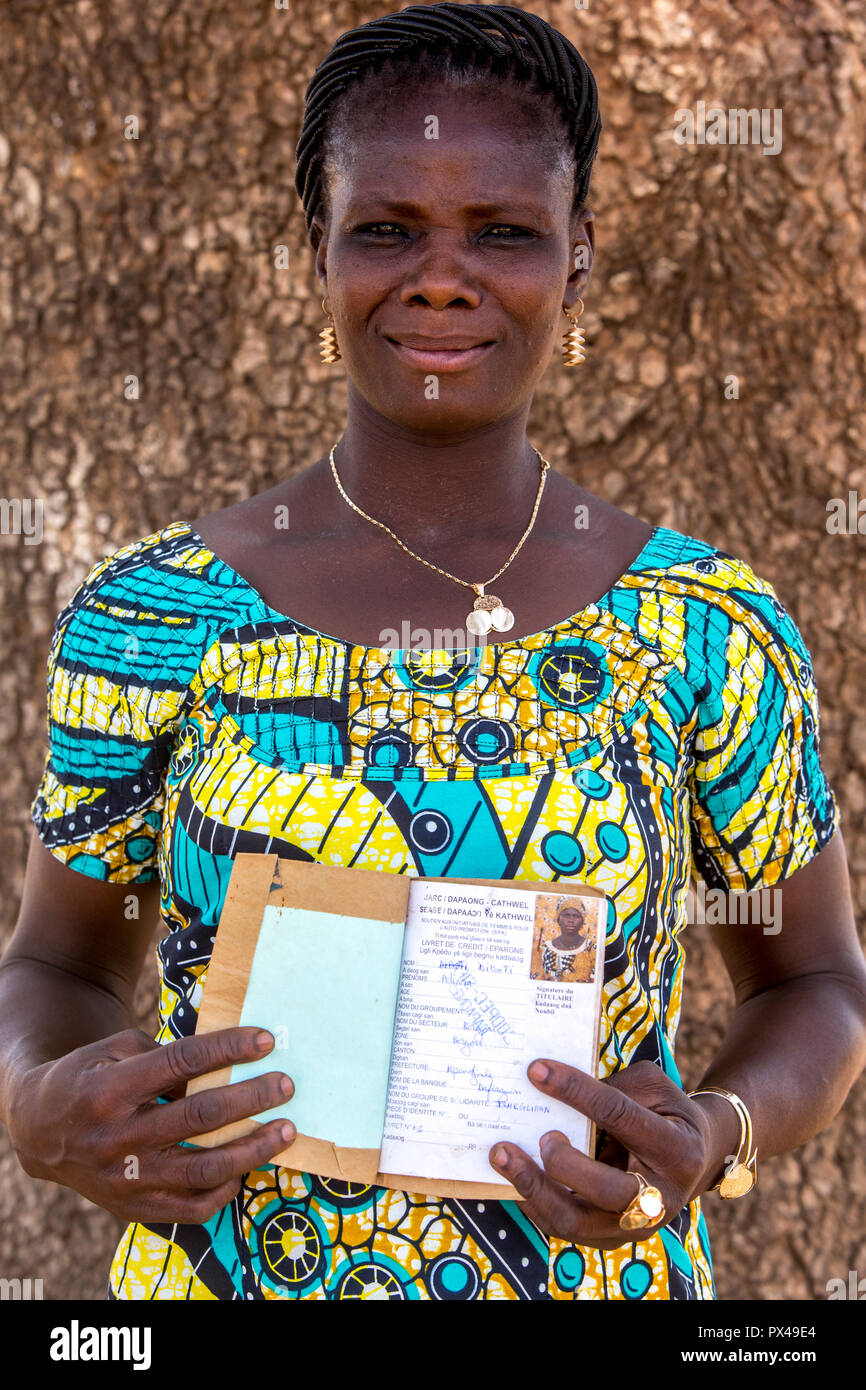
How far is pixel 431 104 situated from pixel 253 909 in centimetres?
113

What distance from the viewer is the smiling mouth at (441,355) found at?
186cm

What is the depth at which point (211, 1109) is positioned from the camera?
1.59 metres

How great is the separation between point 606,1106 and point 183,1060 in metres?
0.51

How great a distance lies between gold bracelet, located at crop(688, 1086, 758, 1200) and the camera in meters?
1.85

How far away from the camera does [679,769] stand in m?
1.91

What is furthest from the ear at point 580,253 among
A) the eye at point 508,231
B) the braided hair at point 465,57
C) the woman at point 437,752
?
the eye at point 508,231

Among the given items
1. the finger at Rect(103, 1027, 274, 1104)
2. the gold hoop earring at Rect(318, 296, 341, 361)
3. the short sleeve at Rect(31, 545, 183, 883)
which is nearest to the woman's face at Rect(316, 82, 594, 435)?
the gold hoop earring at Rect(318, 296, 341, 361)

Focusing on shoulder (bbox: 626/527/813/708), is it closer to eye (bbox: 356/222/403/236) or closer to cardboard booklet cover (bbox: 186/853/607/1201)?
cardboard booklet cover (bbox: 186/853/607/1201)

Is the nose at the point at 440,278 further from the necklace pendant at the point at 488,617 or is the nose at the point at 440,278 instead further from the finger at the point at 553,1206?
the finger at the point at 553,1206

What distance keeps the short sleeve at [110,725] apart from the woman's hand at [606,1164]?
2.38 ft

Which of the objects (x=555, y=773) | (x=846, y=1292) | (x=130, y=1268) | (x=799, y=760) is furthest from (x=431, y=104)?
(x=846, y=1292)

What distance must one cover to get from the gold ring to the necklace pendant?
0.76m
